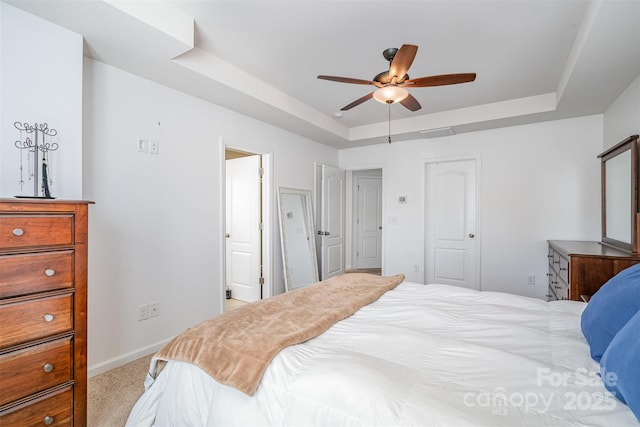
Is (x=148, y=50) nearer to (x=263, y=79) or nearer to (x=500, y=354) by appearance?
(x=263, y=79)

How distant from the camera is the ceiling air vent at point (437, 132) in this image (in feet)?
13.6

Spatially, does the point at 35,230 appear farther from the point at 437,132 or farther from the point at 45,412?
the point at 437,132

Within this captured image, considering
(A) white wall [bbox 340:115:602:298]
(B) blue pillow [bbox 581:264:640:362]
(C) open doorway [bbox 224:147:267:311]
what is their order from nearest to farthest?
(B) blue pillow [bbox 581:264:640:362], (A) white wall [bbox 340:115:602:298], (C) open doorway [bbox 224:147:267:311]

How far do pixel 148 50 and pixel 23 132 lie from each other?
949 mm

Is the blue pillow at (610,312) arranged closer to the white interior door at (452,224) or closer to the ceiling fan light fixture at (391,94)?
the ceiling fan light fixture at (391,94)

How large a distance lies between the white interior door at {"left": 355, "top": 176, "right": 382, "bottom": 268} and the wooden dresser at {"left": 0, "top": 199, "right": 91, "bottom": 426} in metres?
5.17

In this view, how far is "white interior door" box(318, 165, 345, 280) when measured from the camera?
15.6 feet

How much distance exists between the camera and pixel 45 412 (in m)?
1.42

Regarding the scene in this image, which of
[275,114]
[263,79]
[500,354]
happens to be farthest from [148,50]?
[500,354]

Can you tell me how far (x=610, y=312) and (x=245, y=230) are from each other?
367 cm

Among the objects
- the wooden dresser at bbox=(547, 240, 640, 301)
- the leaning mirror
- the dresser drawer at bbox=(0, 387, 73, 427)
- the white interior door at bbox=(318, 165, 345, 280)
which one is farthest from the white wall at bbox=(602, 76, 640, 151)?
the dresser drawer at bbox=(0, 387, 73, 427)

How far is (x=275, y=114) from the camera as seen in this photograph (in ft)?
11.6

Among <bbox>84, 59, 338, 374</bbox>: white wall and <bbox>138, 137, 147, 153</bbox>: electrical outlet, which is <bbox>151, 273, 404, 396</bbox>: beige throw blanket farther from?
<bbox>138, 137, 147, 153</bbox>: electrical outlet

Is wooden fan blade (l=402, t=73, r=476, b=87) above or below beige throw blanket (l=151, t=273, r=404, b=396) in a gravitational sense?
above
